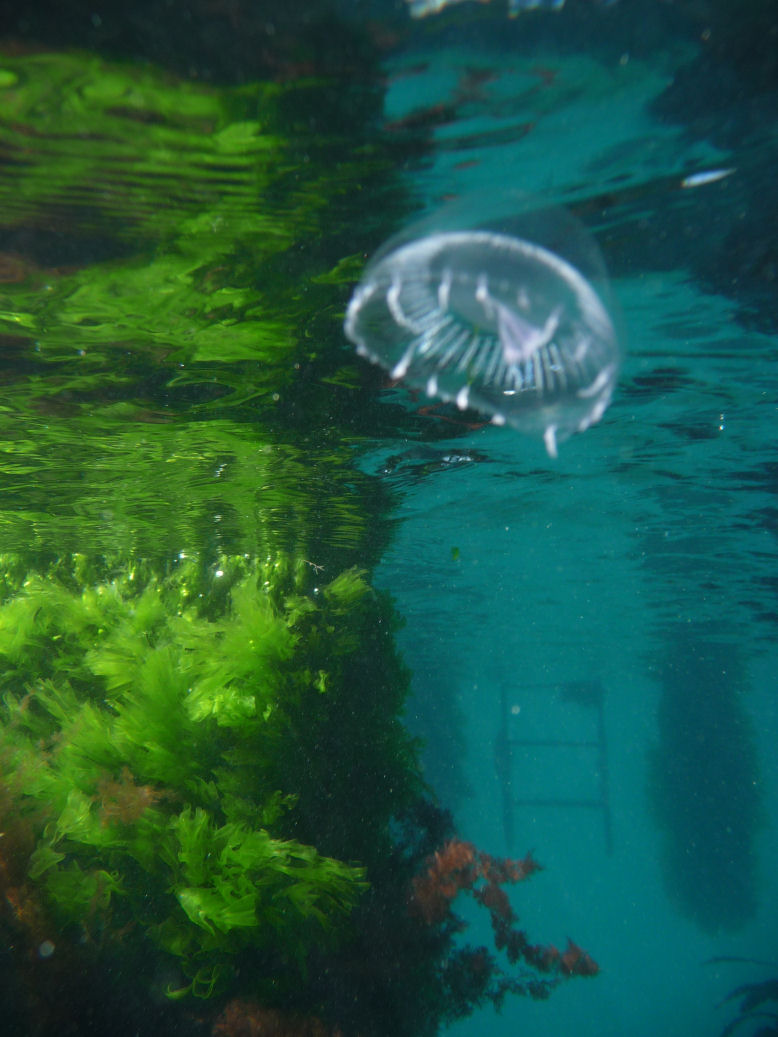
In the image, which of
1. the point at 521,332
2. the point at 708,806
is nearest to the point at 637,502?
the point at 521,332

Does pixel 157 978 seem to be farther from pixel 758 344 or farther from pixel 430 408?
pixel 758 344

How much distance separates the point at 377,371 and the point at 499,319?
4590 millimetres

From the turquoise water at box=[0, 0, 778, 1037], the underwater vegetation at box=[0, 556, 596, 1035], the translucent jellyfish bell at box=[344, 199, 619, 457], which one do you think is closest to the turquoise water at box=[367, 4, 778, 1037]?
the turquoise water at box=[0, 0, 778, 1037]

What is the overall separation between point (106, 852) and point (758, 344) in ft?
34.2

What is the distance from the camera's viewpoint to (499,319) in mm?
3734

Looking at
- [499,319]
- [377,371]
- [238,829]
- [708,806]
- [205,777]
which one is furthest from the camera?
[708,806]

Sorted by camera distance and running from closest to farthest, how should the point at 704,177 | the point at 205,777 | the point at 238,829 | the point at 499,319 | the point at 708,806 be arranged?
the point at 499,319 → the point at 704,177 → the point at 238,829 → the point at 205,777 → the point at 708,806

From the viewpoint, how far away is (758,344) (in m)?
8.21

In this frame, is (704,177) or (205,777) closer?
(704,177)

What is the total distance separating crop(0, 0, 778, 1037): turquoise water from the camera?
15.8ft

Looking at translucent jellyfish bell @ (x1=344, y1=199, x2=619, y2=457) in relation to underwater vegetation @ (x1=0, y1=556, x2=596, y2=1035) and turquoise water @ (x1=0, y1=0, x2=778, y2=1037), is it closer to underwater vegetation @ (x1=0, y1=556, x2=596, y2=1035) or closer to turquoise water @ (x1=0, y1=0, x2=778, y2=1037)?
turquoise water @ (x1=0, y1=0, x2=778, y2=1037)

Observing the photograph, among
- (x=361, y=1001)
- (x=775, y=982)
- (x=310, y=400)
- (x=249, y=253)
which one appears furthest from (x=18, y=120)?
(x=775, y=982)

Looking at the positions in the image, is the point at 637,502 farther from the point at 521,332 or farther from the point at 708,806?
the point at 708,806

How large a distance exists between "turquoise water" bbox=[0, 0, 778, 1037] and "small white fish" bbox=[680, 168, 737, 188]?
4 cm
